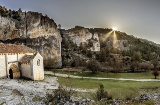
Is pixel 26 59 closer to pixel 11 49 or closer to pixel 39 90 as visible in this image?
pixel 11 49

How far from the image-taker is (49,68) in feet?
261

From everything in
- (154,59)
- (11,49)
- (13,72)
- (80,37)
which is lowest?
(13,72)

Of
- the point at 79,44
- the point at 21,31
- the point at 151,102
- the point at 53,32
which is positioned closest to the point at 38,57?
the point at 151,102

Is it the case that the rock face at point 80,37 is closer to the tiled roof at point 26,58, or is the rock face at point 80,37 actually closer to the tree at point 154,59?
the tree at point 154,59

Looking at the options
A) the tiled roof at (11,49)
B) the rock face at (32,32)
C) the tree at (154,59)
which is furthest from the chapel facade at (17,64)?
the tree at (154,59)

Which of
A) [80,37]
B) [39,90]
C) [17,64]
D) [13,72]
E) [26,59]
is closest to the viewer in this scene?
[39,90]

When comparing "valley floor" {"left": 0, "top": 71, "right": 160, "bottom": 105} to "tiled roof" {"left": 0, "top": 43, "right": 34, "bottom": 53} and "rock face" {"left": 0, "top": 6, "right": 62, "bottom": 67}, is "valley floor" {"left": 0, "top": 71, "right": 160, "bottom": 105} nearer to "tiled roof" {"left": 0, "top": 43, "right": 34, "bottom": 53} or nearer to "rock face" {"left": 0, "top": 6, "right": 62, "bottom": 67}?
"tiled roof" {"left": 0, "top": 43, "right": 34, "bottom": 53}

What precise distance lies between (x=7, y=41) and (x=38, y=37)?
14.2 meters

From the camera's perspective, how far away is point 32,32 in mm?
90500

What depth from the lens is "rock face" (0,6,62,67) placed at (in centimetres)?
8338

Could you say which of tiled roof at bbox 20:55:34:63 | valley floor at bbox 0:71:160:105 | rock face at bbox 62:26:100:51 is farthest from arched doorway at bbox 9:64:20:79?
rock face at bbox 62:26:100:51

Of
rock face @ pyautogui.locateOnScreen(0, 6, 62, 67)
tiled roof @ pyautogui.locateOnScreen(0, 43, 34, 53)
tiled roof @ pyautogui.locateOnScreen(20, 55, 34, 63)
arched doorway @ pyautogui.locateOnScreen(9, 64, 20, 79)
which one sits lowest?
arched doorway @ pyautogui.locateOnScreen(9, 64, 20, 79)

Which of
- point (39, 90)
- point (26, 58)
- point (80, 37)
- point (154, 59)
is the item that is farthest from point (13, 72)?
point (80, 37)

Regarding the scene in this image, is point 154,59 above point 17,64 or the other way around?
the other way around
